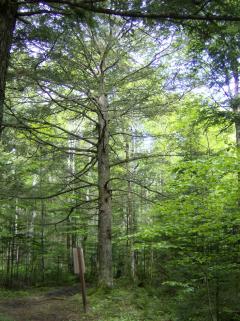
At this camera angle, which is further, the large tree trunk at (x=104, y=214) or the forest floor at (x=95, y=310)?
the large tree trunk at (x=104, y=214)

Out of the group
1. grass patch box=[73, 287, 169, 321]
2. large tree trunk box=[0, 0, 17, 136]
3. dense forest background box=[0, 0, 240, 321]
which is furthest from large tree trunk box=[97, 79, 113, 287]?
large tree trunk box=[0, 0, 17, 136]

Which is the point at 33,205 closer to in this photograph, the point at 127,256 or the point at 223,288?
the point at 127,256

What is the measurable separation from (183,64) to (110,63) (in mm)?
2807

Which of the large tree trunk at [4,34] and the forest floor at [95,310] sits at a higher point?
the large tree trunk at [4,34]

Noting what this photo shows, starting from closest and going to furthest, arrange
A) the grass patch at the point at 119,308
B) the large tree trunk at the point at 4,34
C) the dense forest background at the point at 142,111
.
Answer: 1. the large tree trunk at the point at 4,34
2. the dense forest background at the point at 142,111
3. the grass patch at the point at 119,308

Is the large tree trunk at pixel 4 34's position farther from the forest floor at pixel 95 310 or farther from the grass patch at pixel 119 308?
the grass patch at pixel 119 308

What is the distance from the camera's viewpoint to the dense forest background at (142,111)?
5.12 meters

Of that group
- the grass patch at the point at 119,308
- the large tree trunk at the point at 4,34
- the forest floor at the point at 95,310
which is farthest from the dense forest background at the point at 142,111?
the forest floor at the point at 95,310

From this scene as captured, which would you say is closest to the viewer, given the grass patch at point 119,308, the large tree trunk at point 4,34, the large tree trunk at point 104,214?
the large tree trunk at point 4,34

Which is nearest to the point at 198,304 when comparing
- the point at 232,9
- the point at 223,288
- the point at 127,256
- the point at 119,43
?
the point at 223,288

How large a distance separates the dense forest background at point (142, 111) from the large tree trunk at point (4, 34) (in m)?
0.01

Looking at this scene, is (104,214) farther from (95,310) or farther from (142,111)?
(142,111)

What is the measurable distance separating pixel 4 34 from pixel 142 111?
301 inches

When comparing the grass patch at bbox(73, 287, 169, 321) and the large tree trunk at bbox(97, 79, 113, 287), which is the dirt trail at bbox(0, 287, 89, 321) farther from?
the large tree trunk at bbox(97, 79, 113, 287)
